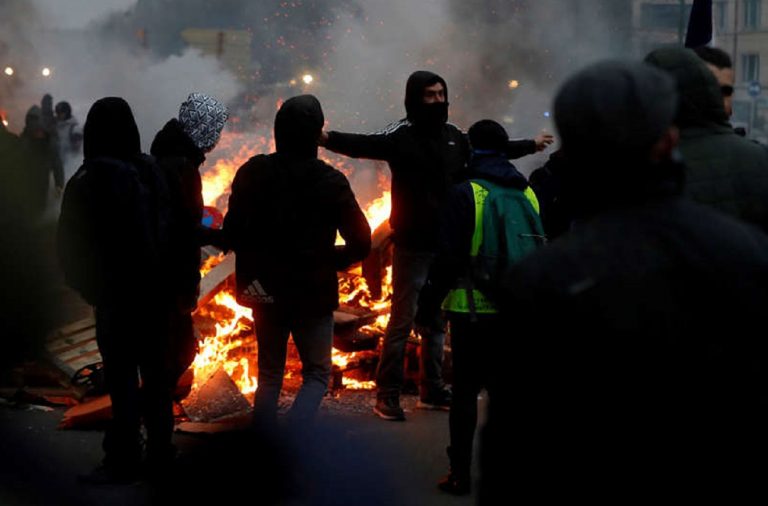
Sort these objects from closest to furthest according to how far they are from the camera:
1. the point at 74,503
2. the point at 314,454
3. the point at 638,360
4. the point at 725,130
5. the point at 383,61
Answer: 1. the point at 638,360
2. the point at 725,130
3. the point at 74,503
4. the point at 314,454
5. the point at 383,61

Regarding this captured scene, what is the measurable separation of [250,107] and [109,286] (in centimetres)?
2064

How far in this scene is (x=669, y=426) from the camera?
80.4 inches

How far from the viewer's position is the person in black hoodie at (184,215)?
17.3ft

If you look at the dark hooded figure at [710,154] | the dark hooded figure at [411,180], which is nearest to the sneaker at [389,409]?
the dark hooded figure at [411,180]

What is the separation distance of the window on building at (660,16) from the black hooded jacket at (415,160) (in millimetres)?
41659

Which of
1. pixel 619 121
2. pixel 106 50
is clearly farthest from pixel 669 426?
pixel 106 50

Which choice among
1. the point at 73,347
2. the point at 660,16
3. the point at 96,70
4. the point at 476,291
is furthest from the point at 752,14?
the point at 476,291

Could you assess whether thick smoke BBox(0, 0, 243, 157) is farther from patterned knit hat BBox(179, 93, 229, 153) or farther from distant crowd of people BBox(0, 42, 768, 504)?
distant crowd of people BBox(0, 42, 768, 504)

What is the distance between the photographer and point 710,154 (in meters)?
3.63

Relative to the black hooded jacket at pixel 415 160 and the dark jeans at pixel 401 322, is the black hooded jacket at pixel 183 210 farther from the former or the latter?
the dark jeans at pixel 401 322

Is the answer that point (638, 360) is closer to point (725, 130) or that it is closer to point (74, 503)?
point (725, 130)

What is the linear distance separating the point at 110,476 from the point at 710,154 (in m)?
3.11

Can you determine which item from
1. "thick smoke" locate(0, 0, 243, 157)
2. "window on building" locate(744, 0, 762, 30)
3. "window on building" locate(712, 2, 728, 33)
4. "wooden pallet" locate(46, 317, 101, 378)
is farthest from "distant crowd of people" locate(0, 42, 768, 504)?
"window on building" locate(744, 0, 762, 30)

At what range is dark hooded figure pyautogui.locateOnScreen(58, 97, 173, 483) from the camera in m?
5.04
